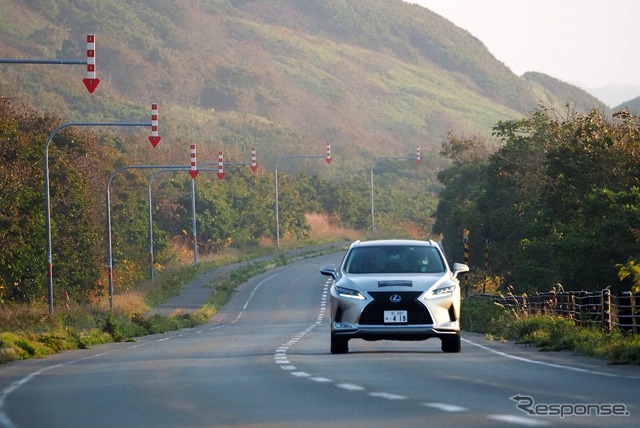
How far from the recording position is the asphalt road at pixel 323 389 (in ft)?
46.1

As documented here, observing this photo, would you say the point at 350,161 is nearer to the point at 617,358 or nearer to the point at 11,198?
the point at 11,198

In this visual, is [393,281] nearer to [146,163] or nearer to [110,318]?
[110,318]

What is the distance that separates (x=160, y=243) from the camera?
10069 centimetres

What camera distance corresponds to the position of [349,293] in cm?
2500

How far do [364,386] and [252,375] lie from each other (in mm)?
3384

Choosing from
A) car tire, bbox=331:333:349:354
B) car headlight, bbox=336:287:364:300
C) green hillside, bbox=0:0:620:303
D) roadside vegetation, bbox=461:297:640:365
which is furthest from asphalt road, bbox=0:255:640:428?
green hillside, bbox=0:0:620:303

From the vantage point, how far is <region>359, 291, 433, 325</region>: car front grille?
24.7 m

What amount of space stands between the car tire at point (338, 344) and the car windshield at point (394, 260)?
1156 mm

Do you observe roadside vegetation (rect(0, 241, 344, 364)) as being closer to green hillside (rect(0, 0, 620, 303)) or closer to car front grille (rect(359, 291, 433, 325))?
green hillside (rect(0, 0, 620, 303))

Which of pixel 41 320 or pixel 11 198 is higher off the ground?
pixel 11 198

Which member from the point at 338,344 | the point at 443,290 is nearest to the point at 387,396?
the point at 443,290

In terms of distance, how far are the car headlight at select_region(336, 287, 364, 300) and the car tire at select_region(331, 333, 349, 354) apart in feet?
2.60

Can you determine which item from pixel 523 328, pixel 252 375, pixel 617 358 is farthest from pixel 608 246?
pixel 252 375

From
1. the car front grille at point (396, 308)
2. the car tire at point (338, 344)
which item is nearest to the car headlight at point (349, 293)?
the car front grille at point (396, 308)
